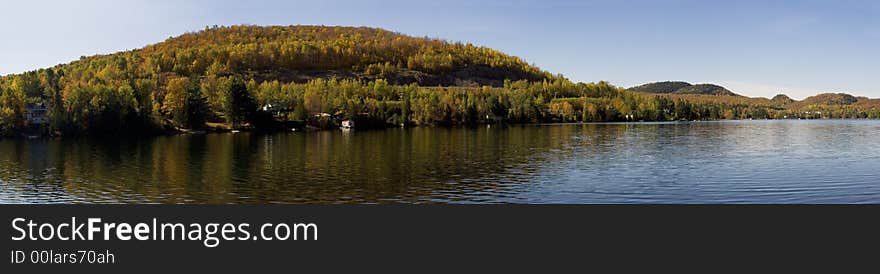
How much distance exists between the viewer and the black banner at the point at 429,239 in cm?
1827

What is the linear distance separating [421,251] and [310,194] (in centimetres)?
1474

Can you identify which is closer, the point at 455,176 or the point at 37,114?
the point at 455,176

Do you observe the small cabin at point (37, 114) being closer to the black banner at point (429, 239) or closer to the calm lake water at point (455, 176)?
the calm lake water at point (455, 176)

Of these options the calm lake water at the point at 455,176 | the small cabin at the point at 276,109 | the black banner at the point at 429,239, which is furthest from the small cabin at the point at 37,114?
the black banner at the point at 429,239

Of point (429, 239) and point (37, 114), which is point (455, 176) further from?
point (37, 114)

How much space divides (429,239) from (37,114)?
10242 centimetres

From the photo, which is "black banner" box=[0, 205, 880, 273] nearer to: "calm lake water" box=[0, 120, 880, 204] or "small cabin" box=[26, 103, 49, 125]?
"calm lake water" box=[0, 120, 880, 204]

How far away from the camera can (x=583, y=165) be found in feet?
150

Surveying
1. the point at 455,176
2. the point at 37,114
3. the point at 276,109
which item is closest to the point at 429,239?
the point at 455,176

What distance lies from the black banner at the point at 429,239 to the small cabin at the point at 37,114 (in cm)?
8515

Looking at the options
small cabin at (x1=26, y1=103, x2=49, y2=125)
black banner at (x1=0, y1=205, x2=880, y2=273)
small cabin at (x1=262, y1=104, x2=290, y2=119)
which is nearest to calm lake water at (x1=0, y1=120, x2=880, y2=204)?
black banner at (x1=0, y1=205, x2=880, y2=273)

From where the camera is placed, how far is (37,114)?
10231cm

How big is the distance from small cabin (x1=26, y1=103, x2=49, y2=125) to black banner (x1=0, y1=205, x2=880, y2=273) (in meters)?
85.1

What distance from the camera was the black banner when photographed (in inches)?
719
